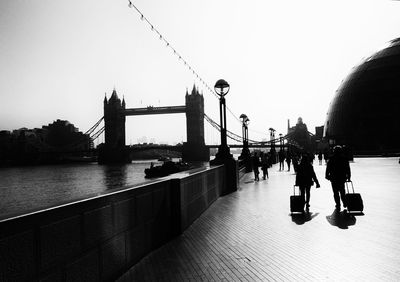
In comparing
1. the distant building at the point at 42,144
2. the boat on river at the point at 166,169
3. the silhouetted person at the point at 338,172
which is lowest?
the boat on river at the point at 166,169

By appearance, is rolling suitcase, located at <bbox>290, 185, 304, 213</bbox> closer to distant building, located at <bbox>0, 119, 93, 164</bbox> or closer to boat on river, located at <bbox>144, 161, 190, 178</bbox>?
boat on river, located at <bbox>144, 161, 190, 178</bbox>

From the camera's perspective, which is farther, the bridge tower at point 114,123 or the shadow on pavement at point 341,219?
the bridge tower at point 114,123

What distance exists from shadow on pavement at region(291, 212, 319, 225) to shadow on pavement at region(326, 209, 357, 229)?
401 millimetres

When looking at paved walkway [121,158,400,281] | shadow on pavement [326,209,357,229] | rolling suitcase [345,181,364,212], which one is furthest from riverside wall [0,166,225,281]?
rolling suitcase [345,181,364,212]

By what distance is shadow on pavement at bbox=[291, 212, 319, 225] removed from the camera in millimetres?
8273

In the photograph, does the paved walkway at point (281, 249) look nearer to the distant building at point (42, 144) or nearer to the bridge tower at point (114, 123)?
the distant building at point (42, 144)

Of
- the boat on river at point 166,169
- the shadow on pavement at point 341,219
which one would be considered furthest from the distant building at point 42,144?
the shadow on pavement at point 341,219

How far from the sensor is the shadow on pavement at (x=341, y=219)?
777 centimetres

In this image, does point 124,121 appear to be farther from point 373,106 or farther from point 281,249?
point 281,249

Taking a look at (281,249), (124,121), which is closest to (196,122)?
(124,121)

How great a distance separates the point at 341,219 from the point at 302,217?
2.86ft

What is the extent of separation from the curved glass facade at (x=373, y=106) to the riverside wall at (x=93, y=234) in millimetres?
70091

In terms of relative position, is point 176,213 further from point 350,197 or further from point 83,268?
point 350,197

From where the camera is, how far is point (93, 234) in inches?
164
